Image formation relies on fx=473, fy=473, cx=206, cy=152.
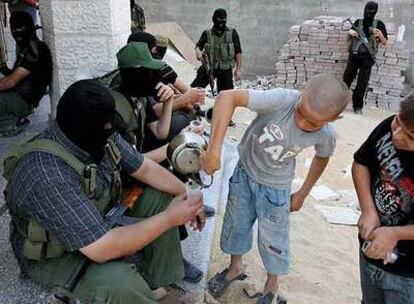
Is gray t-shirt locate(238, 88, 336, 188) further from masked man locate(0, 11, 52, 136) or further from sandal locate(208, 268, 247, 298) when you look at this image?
masked man locate(0, 11, 52, 136)

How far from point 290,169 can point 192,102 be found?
1213mm

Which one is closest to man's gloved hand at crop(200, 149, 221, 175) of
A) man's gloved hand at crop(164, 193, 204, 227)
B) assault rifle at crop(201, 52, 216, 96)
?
man's gloved hand at crop(164, 193, 204, 227)

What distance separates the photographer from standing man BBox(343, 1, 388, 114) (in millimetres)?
8258

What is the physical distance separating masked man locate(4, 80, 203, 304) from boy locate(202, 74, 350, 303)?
18.4 inches

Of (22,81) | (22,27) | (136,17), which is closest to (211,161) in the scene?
(22,81)

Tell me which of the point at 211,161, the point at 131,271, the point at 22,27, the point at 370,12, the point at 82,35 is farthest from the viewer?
the point at 370,12

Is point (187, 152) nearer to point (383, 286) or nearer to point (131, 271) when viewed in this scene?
point (131, 271)

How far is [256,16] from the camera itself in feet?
36.0

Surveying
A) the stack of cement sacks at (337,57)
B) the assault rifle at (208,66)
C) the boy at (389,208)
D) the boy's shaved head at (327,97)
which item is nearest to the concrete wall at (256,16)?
the stack of cement sacks at (337,57)

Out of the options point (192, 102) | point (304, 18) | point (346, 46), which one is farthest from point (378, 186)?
point (304, 18)

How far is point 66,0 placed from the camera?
305cm

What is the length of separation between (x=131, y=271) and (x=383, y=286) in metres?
0.99

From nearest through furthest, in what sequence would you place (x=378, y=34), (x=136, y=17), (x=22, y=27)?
(x=22, y=27) < (x=136, y=17) < (x=378, y=34)

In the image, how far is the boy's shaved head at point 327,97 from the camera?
6.42 feet
